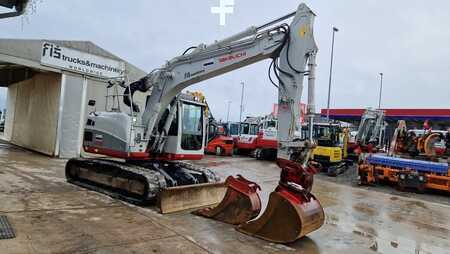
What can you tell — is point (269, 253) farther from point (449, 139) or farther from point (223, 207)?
point (449, 139)

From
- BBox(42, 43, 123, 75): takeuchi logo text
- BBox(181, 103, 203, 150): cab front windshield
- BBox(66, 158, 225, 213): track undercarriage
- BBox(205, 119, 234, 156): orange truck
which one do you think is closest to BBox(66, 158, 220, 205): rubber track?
Result: BBox(66, 158, 225, 213): track undercarriage

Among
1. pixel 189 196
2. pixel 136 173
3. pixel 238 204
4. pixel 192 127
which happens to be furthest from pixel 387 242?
pixel 136 173

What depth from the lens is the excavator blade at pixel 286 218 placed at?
5.54 m

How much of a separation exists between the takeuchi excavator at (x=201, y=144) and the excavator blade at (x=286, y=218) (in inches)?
0.6

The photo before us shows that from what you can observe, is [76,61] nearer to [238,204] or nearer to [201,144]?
[201,144]

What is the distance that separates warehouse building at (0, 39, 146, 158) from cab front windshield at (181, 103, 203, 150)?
5.31 m

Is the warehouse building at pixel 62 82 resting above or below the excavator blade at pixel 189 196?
above

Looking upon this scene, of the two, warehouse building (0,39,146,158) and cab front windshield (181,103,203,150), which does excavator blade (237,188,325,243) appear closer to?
cab front windshield (181,103,203,150)

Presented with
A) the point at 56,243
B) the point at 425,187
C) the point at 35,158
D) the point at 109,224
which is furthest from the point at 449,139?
the point at 35,158

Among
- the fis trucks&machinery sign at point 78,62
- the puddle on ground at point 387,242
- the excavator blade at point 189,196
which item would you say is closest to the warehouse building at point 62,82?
the fis trucks&machinery sign at point 78,62

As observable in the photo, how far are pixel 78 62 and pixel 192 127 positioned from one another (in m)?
8.43

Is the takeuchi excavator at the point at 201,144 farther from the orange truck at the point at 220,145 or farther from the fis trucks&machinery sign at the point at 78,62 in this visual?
the orange truck at the point at 220,145

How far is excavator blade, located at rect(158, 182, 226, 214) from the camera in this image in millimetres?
7000

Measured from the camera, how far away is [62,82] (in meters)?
14.5
